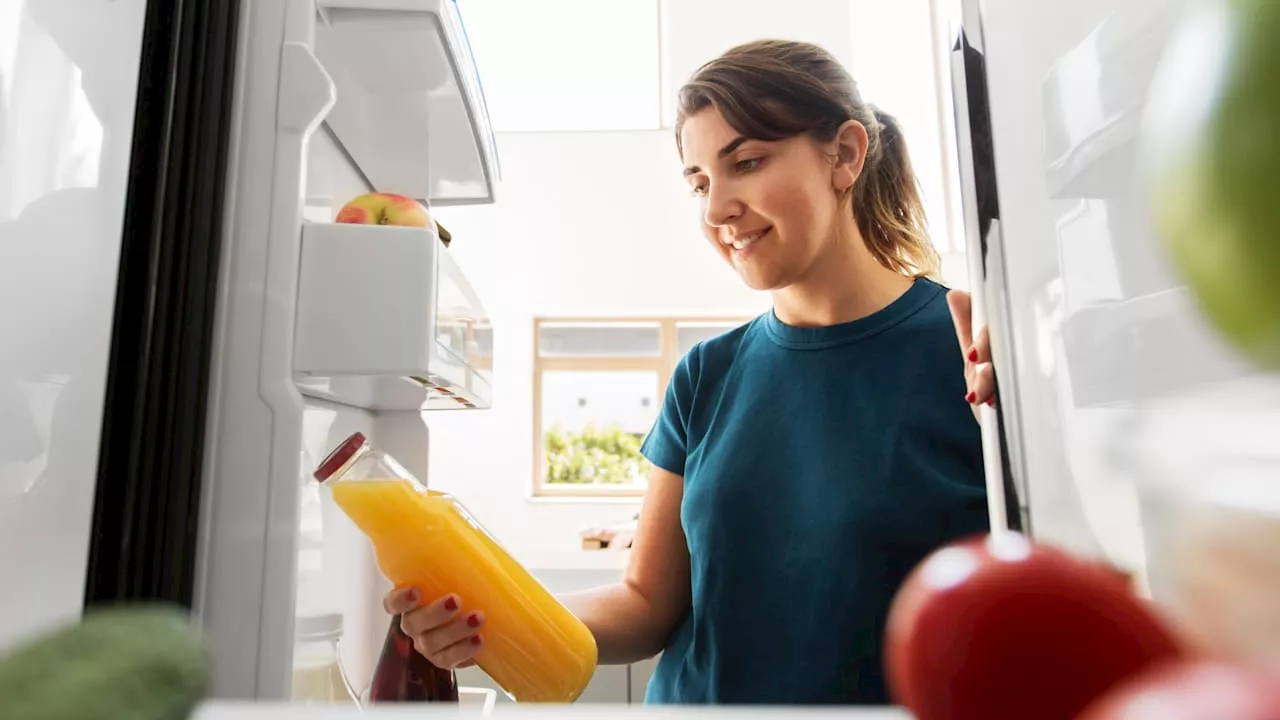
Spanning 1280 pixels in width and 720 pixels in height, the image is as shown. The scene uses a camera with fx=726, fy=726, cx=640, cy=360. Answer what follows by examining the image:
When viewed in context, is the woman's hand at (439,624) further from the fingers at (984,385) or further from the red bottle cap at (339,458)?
the fingers at (984,385)

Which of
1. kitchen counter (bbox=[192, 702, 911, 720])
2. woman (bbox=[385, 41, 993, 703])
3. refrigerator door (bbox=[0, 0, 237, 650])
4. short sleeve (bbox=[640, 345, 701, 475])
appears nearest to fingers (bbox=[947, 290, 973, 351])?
woman (bbox=[385, 41, 993, 703])

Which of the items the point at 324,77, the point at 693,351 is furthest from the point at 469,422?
the point at 324,77

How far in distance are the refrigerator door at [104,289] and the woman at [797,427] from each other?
0.50 metres

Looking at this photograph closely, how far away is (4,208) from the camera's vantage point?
354mm

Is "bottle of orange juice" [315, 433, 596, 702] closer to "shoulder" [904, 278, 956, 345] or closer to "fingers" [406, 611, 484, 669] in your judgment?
"fingers" [406, 611, 484, 669]

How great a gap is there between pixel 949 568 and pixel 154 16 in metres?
0.59

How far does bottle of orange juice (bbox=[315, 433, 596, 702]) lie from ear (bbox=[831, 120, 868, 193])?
23.0 inches

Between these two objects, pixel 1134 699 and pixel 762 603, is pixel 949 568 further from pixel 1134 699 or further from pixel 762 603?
pixel 762 603

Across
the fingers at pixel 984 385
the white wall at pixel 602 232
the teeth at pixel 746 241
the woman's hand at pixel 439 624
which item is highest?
the white wall at pixel 602 232

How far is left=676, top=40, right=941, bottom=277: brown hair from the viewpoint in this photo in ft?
2.71

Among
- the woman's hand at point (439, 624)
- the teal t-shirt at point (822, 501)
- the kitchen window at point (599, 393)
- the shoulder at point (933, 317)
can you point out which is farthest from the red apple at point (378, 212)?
the kitchen window at point (599, 393)

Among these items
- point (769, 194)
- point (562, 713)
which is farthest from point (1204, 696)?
point (769, 194)

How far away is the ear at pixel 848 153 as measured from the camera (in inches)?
34.4

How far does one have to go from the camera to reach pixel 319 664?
27.9 inches
